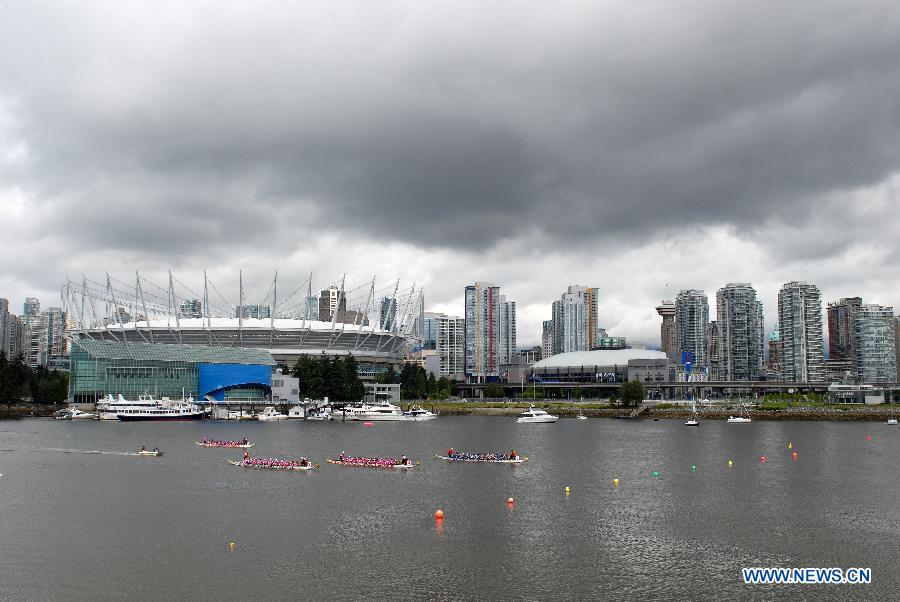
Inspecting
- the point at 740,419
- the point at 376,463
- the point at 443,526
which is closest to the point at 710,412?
the point at 740,419

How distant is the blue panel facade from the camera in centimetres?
15600

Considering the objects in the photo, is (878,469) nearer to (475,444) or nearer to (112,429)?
(475,444)

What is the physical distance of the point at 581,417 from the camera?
148125 mm

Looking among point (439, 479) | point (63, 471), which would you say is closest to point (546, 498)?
point (439, 479)

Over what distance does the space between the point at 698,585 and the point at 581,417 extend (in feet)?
386

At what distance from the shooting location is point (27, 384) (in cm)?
17225

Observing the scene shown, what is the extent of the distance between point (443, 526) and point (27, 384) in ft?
531

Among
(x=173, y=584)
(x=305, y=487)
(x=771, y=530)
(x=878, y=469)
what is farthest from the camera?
(x=878, y=469)

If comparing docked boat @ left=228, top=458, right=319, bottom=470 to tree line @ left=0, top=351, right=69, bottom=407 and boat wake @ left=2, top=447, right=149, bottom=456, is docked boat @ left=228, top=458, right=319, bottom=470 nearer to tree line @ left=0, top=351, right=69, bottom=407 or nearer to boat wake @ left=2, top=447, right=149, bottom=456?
boat wake @ left=2, top=447, right=149, bottom=456

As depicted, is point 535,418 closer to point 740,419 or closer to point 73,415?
point 740,419

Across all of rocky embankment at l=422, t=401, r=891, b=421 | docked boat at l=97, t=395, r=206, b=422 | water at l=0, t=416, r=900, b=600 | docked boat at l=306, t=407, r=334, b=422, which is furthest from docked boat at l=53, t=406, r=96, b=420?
rocky embankment at l=422, t=401, r=891, b=421

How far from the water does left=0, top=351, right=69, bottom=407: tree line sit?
7962cm

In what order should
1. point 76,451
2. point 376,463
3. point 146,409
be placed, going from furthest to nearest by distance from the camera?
point 146,409 < point 76,451 < point 376,463

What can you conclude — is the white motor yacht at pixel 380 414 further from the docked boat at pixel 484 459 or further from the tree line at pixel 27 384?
the docked boat at pixel 484 459
